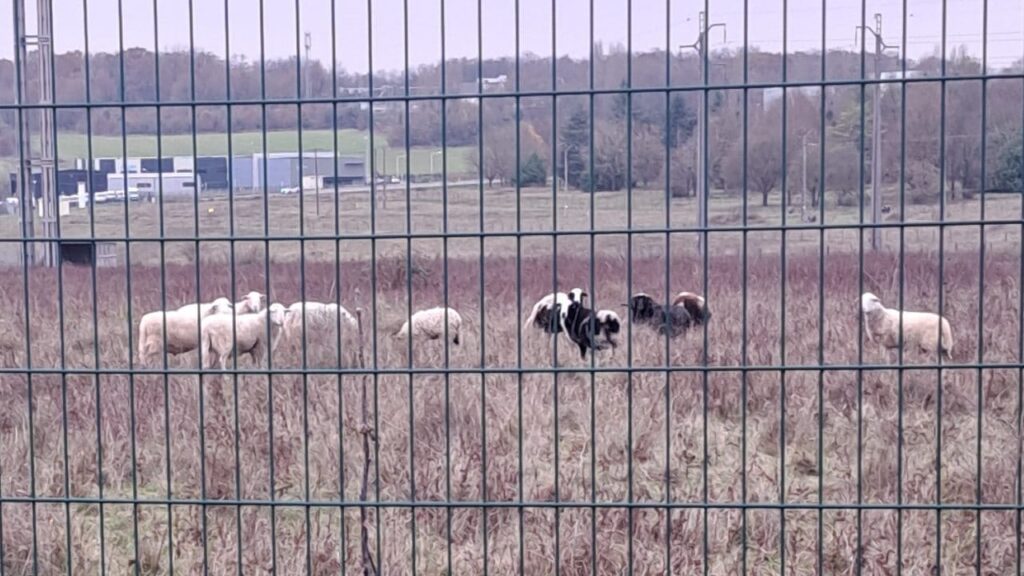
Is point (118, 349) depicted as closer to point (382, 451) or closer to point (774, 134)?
Result: point (382, 451)

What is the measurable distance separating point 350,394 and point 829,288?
573cm

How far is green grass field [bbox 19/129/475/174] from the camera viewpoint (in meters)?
4.59

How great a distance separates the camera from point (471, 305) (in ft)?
38.9

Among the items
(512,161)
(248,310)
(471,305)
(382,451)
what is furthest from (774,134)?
(471,305)

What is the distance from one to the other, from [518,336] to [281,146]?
3.85ft

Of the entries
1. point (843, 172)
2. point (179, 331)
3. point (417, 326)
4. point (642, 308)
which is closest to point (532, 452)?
point (843, 172)

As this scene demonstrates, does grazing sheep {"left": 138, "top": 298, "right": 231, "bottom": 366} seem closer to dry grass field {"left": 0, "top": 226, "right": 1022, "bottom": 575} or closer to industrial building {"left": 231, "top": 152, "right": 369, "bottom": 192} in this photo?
dry grass field {"left": 0, "top": 226, "right": 1022, "bottom": 575}

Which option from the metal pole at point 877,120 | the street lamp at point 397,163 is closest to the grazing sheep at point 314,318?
the street lamp at point 397,163

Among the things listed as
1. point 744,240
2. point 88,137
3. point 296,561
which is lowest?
point 296,561

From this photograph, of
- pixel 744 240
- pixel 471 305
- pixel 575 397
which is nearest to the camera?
pixel 744 240

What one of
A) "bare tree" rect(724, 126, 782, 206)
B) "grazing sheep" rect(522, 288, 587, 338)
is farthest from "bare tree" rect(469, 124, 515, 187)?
"grazing sheep" rect(522, 288, 587, 338)

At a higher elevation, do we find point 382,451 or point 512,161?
point 512,161

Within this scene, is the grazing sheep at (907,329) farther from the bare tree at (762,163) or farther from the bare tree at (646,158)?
the bare tree at (762,163)

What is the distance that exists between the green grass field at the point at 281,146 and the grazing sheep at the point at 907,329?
4104 mm
